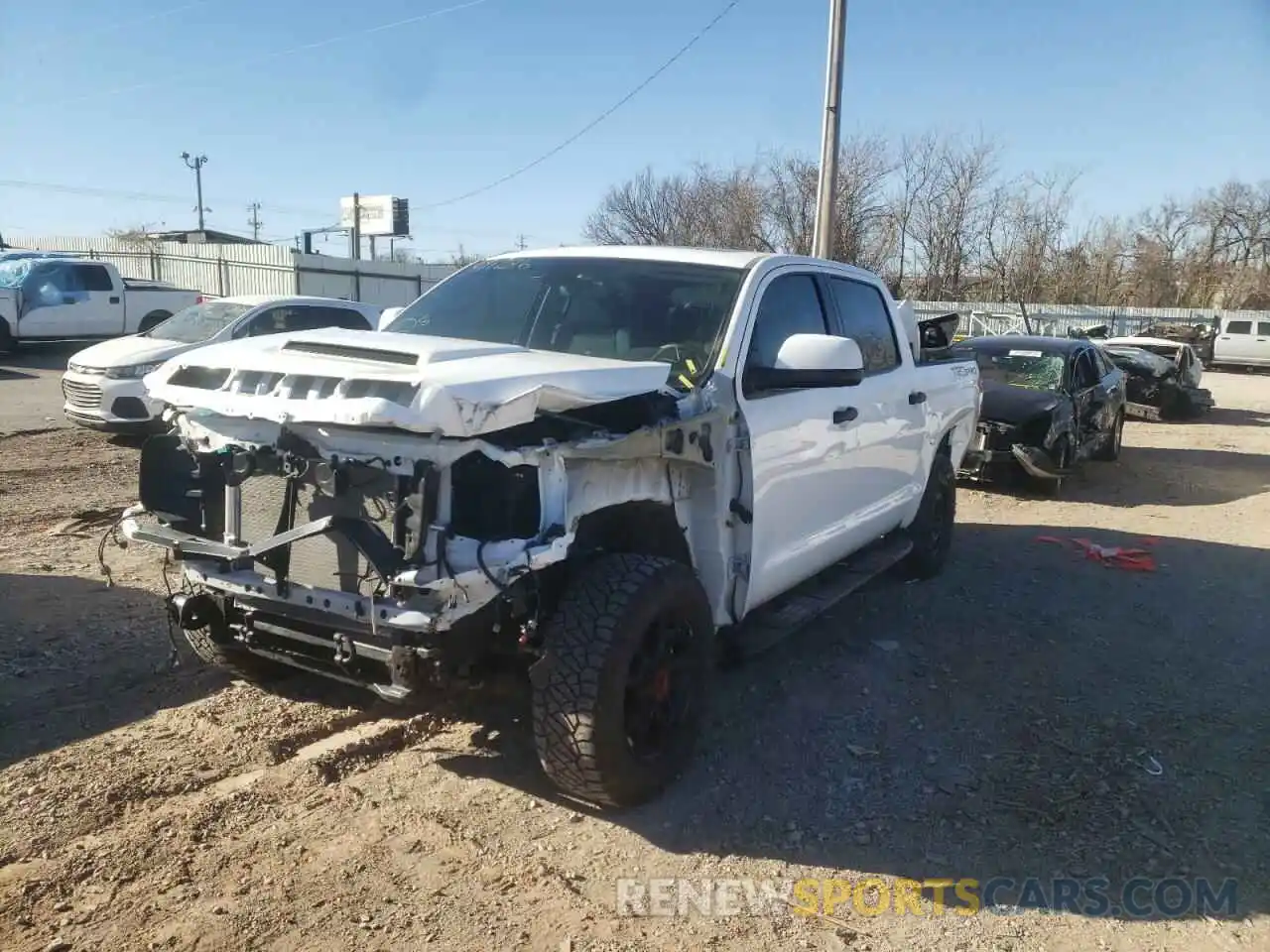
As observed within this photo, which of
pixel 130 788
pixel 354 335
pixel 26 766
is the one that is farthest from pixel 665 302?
pixel 26 766

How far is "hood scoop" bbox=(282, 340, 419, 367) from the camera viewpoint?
3217 millimetres

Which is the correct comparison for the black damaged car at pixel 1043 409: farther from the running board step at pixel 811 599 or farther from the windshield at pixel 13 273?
the windshield at pixel 13 273

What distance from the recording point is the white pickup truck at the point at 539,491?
2.95 m

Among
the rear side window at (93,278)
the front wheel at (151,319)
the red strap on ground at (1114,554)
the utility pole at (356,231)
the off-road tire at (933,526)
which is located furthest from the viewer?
the utility pole at (356,231)

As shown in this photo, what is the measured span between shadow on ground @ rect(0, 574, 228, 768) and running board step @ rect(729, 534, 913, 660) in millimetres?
2302

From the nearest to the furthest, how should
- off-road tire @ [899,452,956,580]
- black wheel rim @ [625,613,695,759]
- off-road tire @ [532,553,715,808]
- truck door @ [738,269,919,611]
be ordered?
1. off-road tire @ [532,553,715,808]
2. black wheel rim @ [625,613,695,759]
3. truck door @ [738,269,919,611]
4. off-road tire @ [899,452,956,580]

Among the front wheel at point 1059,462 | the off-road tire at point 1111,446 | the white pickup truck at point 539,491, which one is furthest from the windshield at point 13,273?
the off-road tire at point 1111,446

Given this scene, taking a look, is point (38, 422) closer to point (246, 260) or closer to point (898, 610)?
point (898, 610)

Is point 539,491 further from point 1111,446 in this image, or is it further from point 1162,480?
point 1111,446

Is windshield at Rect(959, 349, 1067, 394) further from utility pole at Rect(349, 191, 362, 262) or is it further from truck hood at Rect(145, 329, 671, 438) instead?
utility pole at Rect(349, 191, 362, 262)

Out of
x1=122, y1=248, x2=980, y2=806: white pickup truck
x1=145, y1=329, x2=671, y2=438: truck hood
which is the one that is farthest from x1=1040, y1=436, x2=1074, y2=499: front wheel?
x1=145, y1=329, x2=671, y2=438: truck hood

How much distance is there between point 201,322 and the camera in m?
11.8

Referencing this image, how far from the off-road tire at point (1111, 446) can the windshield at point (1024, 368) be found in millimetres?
1564

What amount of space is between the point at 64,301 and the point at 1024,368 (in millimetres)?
17092
